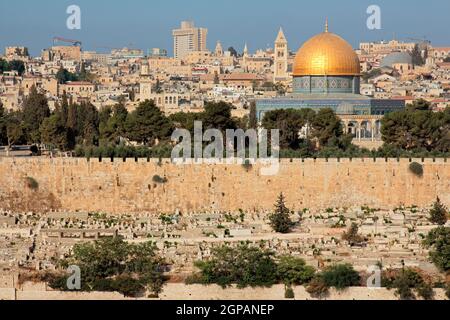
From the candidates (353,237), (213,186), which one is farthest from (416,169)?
(353,237)

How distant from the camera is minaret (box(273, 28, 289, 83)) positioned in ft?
334

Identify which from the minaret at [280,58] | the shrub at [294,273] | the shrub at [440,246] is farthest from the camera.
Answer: the minaret at [280,58]

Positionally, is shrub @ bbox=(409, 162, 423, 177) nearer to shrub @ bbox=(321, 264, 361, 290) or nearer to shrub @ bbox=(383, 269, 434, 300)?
shrub @ bbox=(383, 269, 434, 300)

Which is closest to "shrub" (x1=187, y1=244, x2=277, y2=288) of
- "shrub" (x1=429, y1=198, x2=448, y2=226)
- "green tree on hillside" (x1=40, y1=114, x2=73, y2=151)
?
"shrub" (x1=429, y1=198, x2=448, y2=226)

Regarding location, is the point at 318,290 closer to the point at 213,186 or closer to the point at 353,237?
the point at 353,237

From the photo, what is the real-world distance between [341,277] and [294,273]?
0.94 metres

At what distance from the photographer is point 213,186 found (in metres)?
40.9

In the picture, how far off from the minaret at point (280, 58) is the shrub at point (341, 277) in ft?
239

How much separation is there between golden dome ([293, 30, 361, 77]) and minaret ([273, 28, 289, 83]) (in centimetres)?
4408

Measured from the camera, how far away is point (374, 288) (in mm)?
28797

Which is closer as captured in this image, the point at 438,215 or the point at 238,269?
the point at 238,269

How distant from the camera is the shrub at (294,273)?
1147 inches

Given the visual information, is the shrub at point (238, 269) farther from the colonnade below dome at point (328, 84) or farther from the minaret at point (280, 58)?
the minaret at point (280, 58)

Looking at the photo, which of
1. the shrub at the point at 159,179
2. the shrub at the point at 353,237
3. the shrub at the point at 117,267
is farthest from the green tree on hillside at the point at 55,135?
the shrub at the point at 117,267
